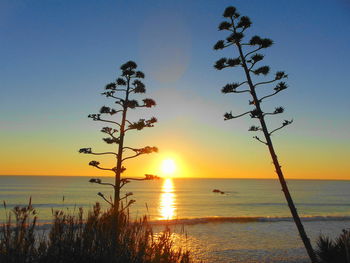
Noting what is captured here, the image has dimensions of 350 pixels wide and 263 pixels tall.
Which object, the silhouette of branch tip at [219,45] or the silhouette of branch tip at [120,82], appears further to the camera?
the silhouette of branch tip at [120,82]

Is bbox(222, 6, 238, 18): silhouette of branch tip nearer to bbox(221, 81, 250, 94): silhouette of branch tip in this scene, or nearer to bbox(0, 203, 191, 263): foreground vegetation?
bbox(221, 81, 250, 94): silhouette of branch tip

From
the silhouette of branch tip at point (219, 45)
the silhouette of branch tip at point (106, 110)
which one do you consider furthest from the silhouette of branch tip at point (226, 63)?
the silhouette of branch tip at point (106, 110)

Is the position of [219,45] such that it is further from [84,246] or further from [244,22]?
[84,246]

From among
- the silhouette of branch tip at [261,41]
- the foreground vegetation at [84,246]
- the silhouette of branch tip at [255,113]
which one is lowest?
the foreground vegetation at [84,246]

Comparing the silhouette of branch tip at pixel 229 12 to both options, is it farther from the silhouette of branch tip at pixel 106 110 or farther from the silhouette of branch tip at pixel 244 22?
the silhouette of branch tip at pixel 106 110

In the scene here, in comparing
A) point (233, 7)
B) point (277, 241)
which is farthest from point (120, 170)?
point (277, 241)

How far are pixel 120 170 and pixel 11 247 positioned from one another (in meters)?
5.74

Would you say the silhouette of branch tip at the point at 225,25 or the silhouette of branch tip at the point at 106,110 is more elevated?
the silhouette of branch tip at the point at 225,25

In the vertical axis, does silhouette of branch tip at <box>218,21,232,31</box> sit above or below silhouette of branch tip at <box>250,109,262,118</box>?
above

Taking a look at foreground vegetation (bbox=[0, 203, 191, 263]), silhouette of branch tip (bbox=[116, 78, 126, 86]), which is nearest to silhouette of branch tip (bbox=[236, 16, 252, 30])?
silhouette of branch tip (bbox=[116, 78, 126, 86])

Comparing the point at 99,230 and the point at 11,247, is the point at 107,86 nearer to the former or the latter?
the point at 99,230

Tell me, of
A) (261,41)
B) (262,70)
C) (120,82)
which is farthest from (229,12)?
(120,82)

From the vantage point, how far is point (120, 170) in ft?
34.0

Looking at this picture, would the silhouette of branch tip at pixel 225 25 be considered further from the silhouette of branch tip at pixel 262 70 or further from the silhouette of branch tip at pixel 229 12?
the silhouette of branch tip at pixel 262 70
